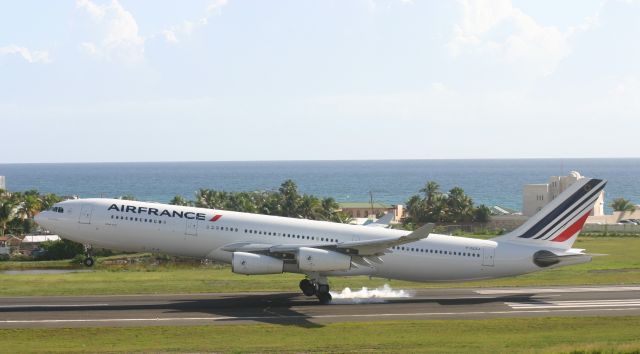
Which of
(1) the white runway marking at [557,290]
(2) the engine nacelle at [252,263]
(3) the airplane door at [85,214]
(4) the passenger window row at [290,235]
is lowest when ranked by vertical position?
(1) the white runway marking at [557,290]

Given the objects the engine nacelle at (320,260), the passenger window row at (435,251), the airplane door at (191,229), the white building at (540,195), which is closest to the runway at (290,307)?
the engine nacelle at (320,260)

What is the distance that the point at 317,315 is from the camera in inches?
1513

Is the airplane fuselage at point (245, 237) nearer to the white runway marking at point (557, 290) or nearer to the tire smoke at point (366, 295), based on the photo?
the tire smoke at point (366, 295)

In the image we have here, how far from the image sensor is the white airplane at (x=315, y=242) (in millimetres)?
41719

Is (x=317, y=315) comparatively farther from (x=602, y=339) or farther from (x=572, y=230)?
(x=572, y=230)

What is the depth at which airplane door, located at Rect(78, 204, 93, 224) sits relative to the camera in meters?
43.4

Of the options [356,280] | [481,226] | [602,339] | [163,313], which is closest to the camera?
[602,339]

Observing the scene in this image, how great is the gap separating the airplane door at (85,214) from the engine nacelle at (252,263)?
28.0 ft

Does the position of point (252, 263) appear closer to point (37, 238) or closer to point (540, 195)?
point (37, 238)

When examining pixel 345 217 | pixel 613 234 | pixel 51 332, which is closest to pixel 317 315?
pixel 51 332

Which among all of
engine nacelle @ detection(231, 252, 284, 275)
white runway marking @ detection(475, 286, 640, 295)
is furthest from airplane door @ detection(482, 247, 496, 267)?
engine nacelle @ detection(231, 252, 284, 275)

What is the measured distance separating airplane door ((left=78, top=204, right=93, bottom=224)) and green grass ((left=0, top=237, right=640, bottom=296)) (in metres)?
5.16

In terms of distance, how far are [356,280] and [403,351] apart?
2483 cm

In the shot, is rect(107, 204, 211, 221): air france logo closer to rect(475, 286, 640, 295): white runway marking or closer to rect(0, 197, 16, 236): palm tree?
rect(475, 286, 640, 295): white runway marking
